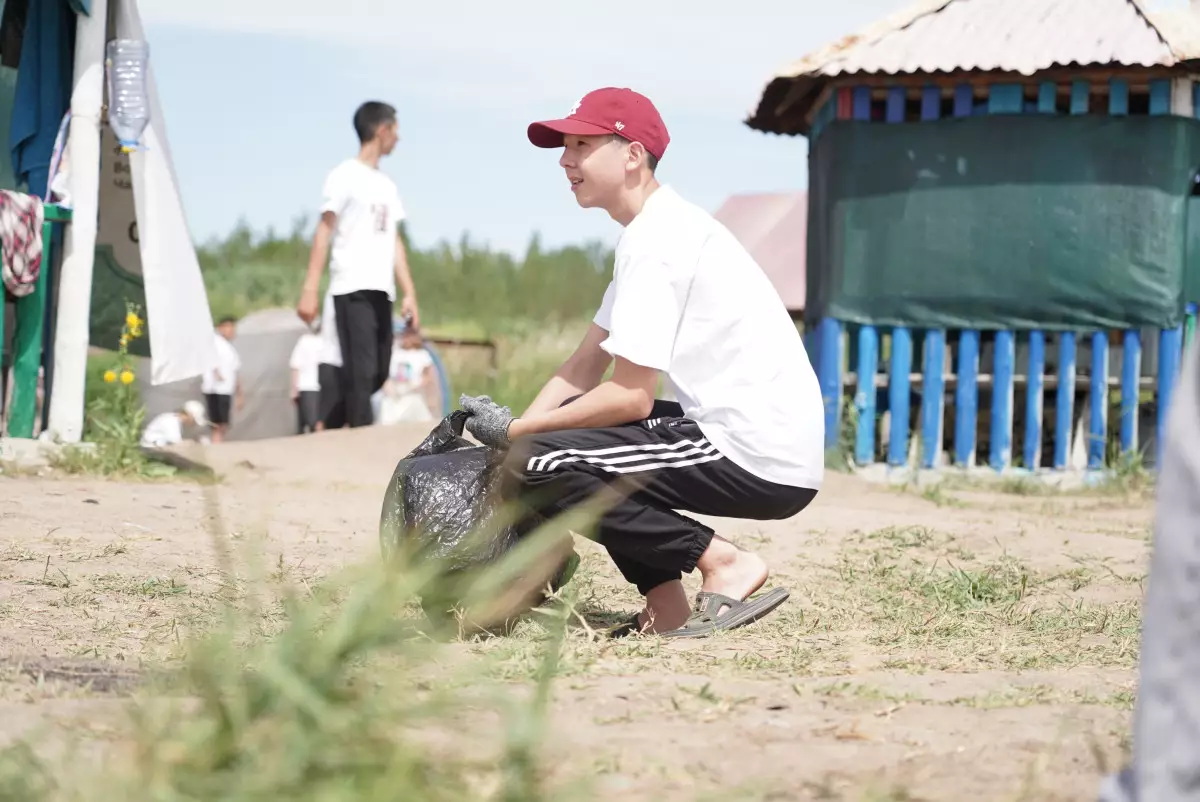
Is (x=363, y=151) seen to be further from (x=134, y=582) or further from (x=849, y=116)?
(x=134, y=582)

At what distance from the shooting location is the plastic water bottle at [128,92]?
275 inches

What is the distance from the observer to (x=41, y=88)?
715 cm

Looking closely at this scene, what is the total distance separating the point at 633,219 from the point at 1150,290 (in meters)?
6.39

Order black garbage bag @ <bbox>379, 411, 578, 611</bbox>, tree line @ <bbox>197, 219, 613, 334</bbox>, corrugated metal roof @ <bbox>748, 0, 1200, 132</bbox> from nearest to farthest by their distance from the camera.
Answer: black garbage bag @ <bbox>379, 411, 578, 611</bbox> < corrugated metal roof @ <bbox>748, 0, 1200, 132</bbox> < tree line @ <bbox>197, 219, 613, 334</bbox>

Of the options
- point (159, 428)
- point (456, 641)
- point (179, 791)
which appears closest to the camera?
point (179, 791)

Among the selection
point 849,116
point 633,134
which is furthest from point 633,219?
point 849,116

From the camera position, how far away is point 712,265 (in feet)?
12.4

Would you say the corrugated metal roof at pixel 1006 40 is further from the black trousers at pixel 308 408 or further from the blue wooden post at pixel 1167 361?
the black trousers at pixel 308 408

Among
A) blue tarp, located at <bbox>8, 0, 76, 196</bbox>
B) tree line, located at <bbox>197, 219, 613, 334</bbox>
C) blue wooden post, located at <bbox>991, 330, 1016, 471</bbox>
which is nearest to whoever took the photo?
blue tarp, located at <bbox>8, 0, 76, 196</bbox>

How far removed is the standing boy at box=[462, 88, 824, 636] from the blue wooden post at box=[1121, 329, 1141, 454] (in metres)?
6.19

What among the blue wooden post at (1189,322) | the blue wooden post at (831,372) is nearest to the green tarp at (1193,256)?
the blue wooden post at (1189,322)

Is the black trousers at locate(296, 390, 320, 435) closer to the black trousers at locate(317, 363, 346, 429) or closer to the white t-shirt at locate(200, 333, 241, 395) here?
the white t-shirt at locate(200, 333, 241, 395)

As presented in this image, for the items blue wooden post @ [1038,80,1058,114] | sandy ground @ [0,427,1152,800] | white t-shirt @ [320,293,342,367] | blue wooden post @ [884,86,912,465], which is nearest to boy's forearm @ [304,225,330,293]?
white t-shirt @ [320,293,342,367]

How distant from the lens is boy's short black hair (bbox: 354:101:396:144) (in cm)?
807
